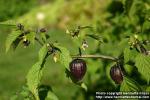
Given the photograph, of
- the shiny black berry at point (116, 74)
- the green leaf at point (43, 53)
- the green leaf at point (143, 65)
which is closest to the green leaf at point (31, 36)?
the green leaf at point (43, 53)

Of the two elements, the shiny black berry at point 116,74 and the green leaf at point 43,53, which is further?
the shiny black berry at point 116,74

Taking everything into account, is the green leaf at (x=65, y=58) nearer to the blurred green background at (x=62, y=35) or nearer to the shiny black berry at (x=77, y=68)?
the shiny black berry at (x=77, y=68)

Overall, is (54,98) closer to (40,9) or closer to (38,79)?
(38,79)

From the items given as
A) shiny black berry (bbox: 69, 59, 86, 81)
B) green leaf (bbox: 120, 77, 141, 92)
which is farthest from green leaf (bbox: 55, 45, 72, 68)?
green leaf (bbox: 120, 77, 141, 92)

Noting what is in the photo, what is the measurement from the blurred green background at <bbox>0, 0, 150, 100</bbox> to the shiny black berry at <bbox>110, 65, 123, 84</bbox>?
0.35 metres

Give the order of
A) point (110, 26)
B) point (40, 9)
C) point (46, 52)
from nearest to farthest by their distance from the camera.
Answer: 1. point (46, 52)
2. point (110, 26)
3. point (40, 9)

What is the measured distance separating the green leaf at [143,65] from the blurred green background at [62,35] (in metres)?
0.47

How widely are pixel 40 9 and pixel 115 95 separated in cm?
1197

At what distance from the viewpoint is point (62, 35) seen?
13.2 metres

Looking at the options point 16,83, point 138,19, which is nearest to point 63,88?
point 16,83

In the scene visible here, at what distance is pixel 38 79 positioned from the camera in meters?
2.56

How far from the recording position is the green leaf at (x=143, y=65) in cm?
259

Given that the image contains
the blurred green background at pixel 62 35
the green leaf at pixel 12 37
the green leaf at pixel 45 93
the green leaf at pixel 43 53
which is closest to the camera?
the green leaf at pixel 43 53

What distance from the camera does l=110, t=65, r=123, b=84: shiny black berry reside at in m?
2.63
